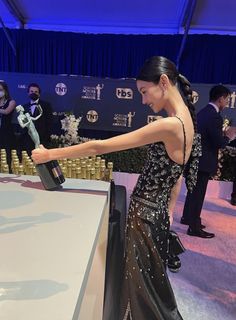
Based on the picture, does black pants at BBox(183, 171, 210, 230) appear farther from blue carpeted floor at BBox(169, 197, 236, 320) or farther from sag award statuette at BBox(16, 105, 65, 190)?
sag award statuette at BBox(16, 105, 65, 190)

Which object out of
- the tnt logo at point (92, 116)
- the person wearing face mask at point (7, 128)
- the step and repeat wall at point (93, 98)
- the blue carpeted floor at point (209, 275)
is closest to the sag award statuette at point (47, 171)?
the blue carpeted floor at point (209, 275)

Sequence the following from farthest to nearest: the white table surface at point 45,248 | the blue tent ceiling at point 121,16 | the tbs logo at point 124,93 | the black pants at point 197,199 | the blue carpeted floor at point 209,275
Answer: the tbs logo at point 124,93 < the blue tent ceiling at point 121,16 < the black pants at point 197,199 < the blue carpeted floor at point 209,275 < the white table surface at point 45,248

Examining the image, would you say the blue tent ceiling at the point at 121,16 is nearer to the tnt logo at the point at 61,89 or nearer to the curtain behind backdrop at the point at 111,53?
the curtain behind backdrop at the point at 111,53

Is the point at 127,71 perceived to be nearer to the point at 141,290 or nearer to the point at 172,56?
the point at 172,56

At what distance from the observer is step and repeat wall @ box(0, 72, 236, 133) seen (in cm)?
497

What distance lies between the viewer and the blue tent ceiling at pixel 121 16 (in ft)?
15.2

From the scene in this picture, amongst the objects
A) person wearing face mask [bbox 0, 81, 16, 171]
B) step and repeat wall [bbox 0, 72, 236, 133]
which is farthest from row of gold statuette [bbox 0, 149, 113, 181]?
step and repeat wall [bbox 0, 72, 236, 133]

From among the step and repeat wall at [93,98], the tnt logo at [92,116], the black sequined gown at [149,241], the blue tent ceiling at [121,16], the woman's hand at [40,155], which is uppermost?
the blue tent ceiling at [121,16]

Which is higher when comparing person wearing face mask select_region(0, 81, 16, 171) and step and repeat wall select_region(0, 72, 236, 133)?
step and repeat wall select_region(0, 72, 236, 133)

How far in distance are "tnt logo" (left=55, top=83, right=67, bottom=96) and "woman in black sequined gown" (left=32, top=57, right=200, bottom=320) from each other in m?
3.98

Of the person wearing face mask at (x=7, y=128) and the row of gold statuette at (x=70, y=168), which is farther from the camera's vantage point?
the person wearing face mask at (x=7, y=128)

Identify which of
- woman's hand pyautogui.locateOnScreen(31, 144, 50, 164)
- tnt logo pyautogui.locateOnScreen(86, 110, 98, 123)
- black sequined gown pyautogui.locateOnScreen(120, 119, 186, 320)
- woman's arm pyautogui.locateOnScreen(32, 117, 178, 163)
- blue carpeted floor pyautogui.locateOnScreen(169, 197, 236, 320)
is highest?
tnt logo pyautogui.locateOnScreen(86, 110, 98, 123)

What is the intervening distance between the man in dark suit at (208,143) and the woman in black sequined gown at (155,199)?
4.26 feet

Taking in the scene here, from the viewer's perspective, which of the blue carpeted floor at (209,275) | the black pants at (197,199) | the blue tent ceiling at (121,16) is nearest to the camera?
the blue carpeted floor at (209,275)
